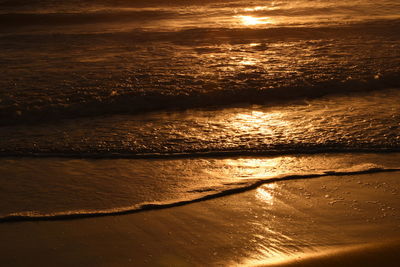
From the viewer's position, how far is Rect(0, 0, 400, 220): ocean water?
4.29m

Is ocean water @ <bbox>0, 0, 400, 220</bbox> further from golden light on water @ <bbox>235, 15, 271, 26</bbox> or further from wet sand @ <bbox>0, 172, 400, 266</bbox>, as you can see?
golden light on water @ <bbox>235, 15, 271, 26</bbox>

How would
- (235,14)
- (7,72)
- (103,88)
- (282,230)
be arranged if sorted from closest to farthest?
(282,230)
(103,88)
(7,72)
(235,14)

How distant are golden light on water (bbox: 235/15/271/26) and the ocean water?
54cm

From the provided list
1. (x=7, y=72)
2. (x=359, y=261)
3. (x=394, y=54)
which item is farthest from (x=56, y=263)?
(x=394, y=54)

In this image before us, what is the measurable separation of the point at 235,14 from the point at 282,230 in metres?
10.9

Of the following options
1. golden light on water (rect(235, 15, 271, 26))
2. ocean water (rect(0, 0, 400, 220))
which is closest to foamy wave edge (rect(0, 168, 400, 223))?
ocean water (rect(0, 0, 400, 220))

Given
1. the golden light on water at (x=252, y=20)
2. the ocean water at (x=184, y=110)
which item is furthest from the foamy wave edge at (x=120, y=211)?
the golden light on water at (x=252, y=20)

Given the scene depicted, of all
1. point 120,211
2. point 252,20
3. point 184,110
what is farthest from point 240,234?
point 252,20

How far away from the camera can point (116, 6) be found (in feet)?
51.7

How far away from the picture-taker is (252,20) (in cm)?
1267

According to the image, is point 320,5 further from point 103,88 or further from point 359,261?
point 359,261

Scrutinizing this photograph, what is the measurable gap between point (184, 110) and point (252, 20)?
694 cm

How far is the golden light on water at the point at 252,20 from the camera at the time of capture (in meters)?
12.1

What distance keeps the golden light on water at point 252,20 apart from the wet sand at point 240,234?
8.49 metres
